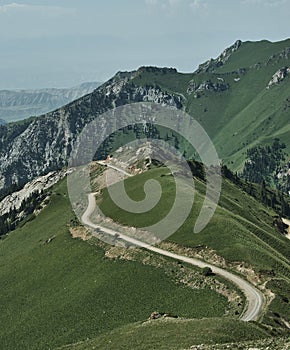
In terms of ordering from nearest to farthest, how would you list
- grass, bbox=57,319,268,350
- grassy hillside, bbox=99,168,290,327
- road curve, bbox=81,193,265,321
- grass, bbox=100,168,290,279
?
grass, bbox=57,319,268,350 < road curve, bbox=81,193,265,321 < grassy hillside, bbox=99,168,290,327 < grass, bbox=100,168,290,279

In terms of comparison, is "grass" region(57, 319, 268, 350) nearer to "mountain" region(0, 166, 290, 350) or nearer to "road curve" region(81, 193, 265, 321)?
"mountain" region(0, 166, 290, 350)

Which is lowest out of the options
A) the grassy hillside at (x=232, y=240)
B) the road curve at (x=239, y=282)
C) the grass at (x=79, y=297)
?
the grass at (x=79, y=297)

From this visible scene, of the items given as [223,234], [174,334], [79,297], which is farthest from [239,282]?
[174,334]

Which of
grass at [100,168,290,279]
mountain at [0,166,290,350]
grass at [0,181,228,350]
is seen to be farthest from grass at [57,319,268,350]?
Result: grass at [100,168,290,279]

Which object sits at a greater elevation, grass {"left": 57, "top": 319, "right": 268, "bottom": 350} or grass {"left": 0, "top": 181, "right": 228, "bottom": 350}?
grass {"left": 57, "top": 319, "right": 268, "bottom": 350}

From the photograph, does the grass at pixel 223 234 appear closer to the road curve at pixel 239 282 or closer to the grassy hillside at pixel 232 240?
the grassy hillside at pixel 232 240

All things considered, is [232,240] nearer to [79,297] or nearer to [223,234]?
[223,234]

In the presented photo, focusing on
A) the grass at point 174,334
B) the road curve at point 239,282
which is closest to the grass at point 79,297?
the road curve at point 239,282

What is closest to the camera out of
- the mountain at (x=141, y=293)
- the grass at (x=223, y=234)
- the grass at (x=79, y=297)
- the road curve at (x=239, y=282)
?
the mountain at (x=141, y=293)

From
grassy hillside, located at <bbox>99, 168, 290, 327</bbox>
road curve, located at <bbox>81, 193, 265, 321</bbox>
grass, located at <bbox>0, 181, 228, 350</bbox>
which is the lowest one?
grass, located at <bbox>0, 181, 228, 350</bbox>

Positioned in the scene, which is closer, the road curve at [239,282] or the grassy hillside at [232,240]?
the road curve at [239,282]
